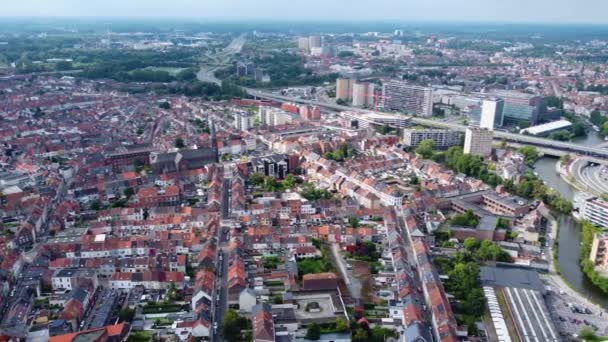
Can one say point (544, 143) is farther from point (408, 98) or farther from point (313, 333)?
point (313, 333)

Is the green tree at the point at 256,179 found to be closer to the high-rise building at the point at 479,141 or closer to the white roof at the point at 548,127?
the high-rise building at the point at 479,141

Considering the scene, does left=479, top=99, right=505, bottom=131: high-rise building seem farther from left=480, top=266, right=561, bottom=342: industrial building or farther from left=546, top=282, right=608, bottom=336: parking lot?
left=546, top=282, right=608, bottom=336: parking lot

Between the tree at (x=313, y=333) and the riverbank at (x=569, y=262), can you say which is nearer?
the tree at (x=313, y=333)

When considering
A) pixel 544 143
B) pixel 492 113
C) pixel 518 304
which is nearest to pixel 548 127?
pixel 492 113

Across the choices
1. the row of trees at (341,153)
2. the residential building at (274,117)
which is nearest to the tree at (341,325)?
the row of trees at (341,153)

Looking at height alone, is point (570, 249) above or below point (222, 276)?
below

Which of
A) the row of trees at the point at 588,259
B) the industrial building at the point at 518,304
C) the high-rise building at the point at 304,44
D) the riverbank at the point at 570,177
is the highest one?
the high-rise building at the point at 304,44
